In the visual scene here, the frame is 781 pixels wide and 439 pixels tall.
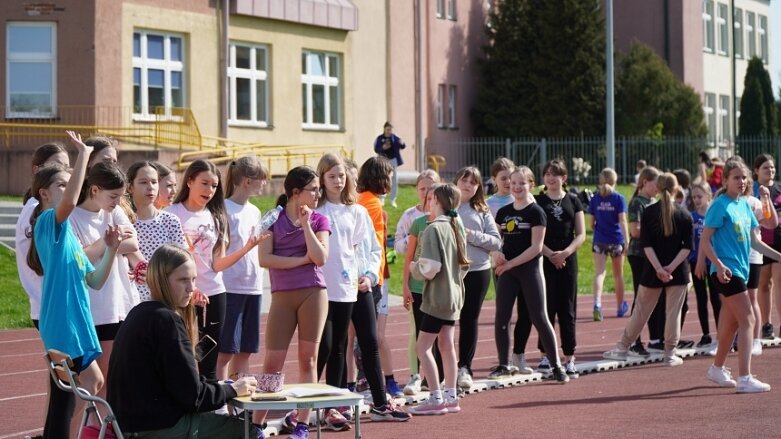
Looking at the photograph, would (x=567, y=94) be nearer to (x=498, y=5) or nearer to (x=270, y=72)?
(x=498, y=5)

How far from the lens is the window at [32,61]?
33625 millimetres

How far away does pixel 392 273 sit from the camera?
2584 cm

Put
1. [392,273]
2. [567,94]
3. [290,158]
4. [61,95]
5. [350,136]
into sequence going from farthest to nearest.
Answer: [567,94] → [350,136] → [290,158] → [61,95] → [392,273]

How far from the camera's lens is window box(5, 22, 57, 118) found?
33625mm

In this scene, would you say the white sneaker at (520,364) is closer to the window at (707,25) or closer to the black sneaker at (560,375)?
the black sneaker at (560,375)

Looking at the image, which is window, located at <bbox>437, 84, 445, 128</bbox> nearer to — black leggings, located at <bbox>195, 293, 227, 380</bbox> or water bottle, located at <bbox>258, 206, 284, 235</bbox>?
water bottle, located at <bbox>258, 206, 284, 235</bbox>

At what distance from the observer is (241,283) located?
10812 mm

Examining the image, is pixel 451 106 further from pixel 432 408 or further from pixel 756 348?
pixel 432 408

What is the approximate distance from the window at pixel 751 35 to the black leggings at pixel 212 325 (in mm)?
60556

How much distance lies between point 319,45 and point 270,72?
6.89 feet

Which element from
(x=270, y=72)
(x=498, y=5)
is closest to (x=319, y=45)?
(x=270, y=72)

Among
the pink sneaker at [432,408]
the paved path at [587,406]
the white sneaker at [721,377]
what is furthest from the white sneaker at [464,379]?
the white sneaker at [721,377]

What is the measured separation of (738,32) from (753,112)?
860 cm

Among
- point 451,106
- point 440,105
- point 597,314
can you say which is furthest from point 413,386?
point 451,106
